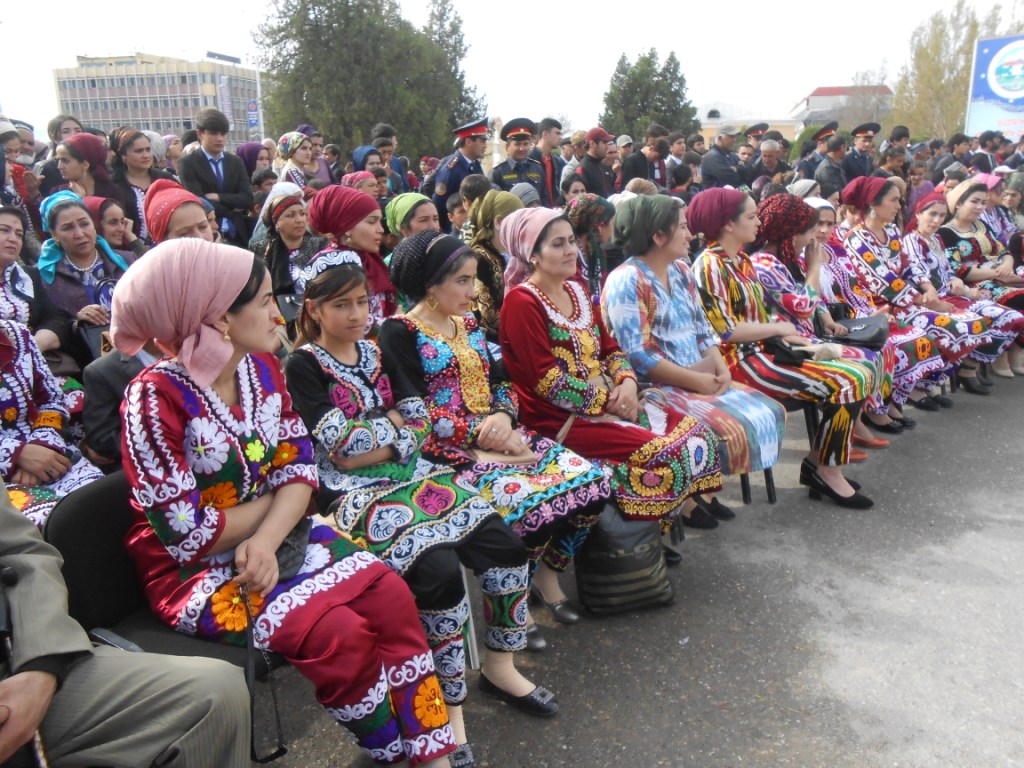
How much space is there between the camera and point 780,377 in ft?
13.5

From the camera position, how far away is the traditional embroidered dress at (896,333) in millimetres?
5188

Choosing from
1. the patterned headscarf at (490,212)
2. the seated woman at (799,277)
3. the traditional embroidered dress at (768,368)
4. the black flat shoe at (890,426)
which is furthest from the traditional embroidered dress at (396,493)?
the black flat shoe at (890,426)

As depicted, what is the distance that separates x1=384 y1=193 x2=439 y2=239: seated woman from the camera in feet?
14.8

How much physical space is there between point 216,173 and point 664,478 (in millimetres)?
5140

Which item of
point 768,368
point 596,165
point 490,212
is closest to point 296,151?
point 596,165

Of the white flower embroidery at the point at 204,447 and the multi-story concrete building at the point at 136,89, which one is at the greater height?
the multi-story concrete building at the point at 136,89

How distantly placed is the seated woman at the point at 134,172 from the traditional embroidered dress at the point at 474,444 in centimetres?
374

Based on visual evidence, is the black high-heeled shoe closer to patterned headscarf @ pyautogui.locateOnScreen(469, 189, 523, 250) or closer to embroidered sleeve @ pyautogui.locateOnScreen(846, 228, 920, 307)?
embroidered sleeve @ pyautogui.locateOnScreen(846, 228, 920, 307)

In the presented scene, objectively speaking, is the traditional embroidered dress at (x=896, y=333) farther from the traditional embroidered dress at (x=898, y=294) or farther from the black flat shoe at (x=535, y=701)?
the black flat shoe at (x=535, y=701)

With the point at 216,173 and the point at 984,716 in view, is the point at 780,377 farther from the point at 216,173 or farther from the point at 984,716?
the point at 216,173

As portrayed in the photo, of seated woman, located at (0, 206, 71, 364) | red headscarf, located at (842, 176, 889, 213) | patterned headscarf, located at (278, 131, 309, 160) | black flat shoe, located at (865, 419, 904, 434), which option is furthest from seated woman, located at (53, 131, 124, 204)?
black flat shoe, located at (865, 419, 904, 434)

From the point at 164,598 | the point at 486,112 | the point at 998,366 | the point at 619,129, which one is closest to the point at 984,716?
the point at 164,598

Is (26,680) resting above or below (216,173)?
below

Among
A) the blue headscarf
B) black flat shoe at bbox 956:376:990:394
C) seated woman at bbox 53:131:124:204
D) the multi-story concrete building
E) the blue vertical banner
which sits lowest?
black flat shoe at bbox 956:376:990:394
